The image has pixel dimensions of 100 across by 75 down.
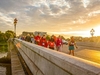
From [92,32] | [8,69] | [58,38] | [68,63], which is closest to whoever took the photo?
[68,63]

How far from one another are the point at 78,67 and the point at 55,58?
36.7 inches

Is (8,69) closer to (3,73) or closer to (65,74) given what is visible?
(65,74)

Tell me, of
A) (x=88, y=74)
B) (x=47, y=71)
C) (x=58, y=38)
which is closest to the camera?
(x=88, y=74)

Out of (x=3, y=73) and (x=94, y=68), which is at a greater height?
(x=94, y=68)

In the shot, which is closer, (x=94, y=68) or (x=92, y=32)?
(x=94, y=68)

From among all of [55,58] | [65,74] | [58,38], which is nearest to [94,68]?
[65,74]

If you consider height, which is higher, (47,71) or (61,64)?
(61,64)

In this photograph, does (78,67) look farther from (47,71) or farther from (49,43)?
(49,43)

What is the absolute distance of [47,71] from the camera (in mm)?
3670

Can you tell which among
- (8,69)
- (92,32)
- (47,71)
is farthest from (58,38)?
(92,32)

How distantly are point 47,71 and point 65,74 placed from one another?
113cm

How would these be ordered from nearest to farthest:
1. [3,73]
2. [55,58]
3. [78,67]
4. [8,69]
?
1. [78,67]
2. [55,58]
3. [8,69]
4. [3,73]

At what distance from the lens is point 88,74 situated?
1.86 m

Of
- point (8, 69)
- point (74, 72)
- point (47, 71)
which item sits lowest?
point (8, 69)
